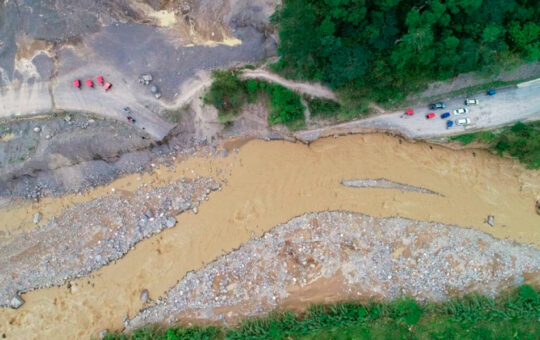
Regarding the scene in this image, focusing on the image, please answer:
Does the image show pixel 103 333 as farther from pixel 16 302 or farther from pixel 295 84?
pixel 295 84

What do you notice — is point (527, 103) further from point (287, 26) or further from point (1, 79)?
point (1, 79)

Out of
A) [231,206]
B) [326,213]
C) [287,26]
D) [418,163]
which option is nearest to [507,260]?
[418,163]

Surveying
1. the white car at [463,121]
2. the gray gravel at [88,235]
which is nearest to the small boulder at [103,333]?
the gray gravel at [88,235]

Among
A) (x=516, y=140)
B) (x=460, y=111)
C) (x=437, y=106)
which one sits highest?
(x=437, y=106)

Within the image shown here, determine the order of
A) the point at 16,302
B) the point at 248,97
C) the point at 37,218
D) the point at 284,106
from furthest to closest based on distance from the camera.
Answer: the point at 37,218, the point at 248,97, the point at 284,106, the point at 16,302

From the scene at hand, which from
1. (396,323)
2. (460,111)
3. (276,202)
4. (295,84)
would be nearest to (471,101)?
(460,111)

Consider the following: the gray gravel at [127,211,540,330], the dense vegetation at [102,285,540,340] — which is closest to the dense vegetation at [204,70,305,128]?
the gray gravel at [127,211,540,330]

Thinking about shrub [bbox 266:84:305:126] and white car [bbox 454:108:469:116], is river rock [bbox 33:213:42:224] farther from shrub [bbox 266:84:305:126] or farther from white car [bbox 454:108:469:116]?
white car [bbox 454:108:469:116]
